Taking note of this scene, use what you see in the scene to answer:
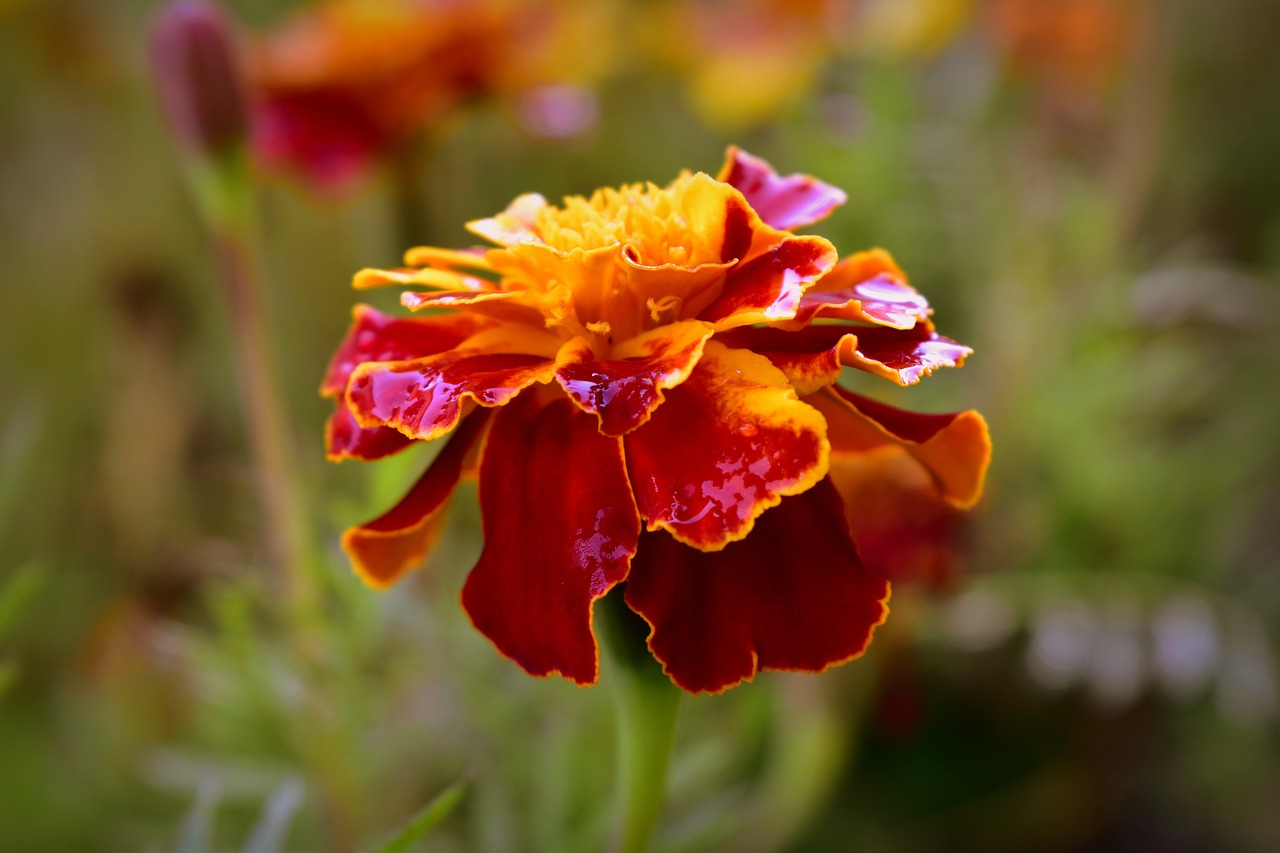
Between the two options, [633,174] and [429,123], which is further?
[633,174]

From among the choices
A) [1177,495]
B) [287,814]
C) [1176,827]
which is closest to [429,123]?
[287,814]

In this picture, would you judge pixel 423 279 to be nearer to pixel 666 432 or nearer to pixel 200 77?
pixel 666 432

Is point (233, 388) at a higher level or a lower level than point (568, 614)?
lower

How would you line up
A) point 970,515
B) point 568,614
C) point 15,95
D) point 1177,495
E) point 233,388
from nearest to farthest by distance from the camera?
point 568,614
point 970,515
point 1177,495
point 233,388
point 15,95

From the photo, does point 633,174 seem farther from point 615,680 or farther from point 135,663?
point 615,680

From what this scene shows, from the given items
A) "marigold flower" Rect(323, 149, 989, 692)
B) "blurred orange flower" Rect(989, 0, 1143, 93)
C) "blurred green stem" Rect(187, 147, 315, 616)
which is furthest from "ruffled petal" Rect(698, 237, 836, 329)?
"blurred orange flower" Rect(989, 0, 1143, 93)

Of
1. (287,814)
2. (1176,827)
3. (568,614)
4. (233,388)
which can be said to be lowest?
(1176,827)

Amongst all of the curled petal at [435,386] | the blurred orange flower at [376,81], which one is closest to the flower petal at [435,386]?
the curled petal at [435,386]

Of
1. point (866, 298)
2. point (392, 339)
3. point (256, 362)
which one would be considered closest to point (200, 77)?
point (256, 362)

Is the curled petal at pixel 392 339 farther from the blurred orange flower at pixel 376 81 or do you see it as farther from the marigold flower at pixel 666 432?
the blurred orange flower at pixel 376 81
